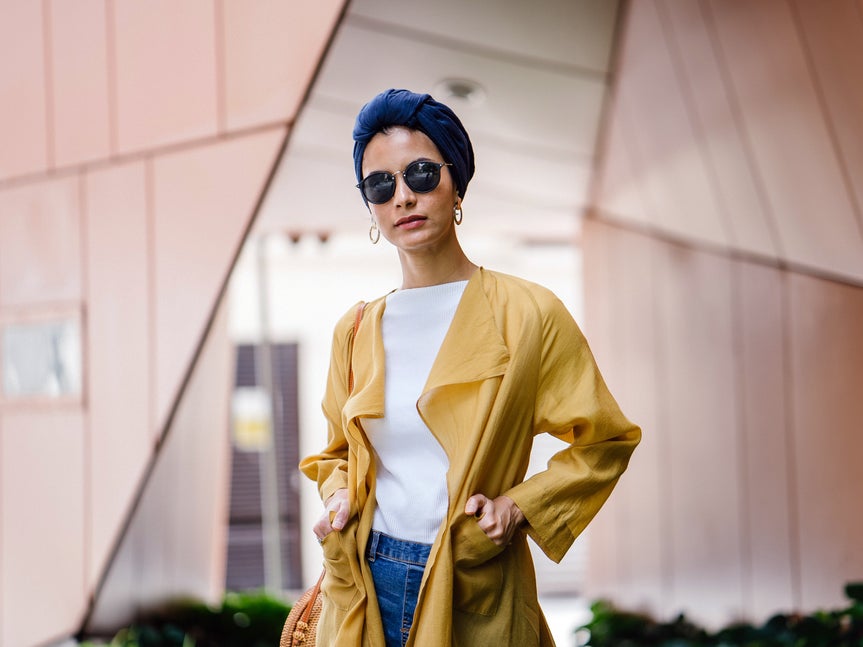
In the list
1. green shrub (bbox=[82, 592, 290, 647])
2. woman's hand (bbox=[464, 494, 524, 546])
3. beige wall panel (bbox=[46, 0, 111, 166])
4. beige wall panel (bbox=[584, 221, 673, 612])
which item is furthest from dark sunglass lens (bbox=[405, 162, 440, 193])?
green shrub (bbox=[82, 592, 290, 647])

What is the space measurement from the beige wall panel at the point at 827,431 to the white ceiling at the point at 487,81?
1378mm

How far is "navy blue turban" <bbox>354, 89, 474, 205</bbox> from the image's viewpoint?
1.53 meters

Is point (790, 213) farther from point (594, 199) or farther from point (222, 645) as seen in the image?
point (222, 645)

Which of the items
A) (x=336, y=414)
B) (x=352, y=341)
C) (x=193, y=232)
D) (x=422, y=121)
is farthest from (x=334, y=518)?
(x=193, y=232)

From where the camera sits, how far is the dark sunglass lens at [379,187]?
5.11 ft

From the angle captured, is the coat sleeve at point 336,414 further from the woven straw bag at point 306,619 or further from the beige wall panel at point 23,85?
the beige wall panel at point 23,85

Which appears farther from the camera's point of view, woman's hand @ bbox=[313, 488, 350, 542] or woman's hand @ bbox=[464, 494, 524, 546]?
woman's hand @ bbox=[313, 488, 350, 542]

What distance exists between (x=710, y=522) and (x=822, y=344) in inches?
61.3

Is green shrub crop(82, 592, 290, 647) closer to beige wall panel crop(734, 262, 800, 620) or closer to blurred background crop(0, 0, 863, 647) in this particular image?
blurred background crop(0, 0, 863, 647)

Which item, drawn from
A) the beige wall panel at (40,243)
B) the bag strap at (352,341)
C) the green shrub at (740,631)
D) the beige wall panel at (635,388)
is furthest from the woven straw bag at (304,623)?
the beige wall panel at (635,388)

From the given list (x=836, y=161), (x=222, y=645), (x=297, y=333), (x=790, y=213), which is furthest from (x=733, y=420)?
(x=297, y=333)

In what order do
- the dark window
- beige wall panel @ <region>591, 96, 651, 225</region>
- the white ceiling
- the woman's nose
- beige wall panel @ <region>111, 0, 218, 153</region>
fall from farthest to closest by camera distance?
1. the dark window
2. beige wall panel @ <region>591, 96, 651, 225</region>
3. beige wall panel @ <region>111, 0, 218, 153</region>
4. the white ceiling
5. the woman's nose

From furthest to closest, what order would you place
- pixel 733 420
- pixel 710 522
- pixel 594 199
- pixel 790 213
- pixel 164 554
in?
pixel 594 199 → pixel 164 554 → pixel 710 522 → pixel 733 420 → pixel 790 213

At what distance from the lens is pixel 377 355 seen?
5.26ft
